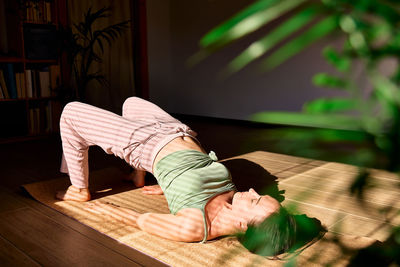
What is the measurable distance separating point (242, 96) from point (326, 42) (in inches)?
227

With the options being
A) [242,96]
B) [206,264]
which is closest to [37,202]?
[206,264]

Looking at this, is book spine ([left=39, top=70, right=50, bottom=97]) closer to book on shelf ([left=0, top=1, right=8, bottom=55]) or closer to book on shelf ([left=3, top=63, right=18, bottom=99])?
book on shelf ([left=3, top=63, right=18, bottom=99])

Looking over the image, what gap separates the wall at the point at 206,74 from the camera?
544 centimetres

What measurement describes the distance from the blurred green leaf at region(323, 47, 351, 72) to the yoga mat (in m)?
0.99

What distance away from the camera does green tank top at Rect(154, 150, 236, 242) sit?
6.35ft

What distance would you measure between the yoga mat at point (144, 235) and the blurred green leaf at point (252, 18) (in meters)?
1.00

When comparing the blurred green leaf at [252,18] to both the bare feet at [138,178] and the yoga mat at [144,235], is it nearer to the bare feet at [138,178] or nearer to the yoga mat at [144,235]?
the yoga mat at [144,235]

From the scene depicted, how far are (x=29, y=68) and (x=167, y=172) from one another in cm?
A: 368

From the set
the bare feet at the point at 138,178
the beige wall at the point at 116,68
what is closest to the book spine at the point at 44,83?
the beige wall at the point at 116,68

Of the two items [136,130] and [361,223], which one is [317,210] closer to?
[361,223]

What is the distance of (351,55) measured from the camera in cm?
30

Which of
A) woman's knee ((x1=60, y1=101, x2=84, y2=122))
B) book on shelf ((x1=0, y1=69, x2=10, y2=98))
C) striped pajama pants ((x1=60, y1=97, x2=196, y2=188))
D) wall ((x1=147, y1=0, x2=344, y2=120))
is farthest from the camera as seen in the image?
wall ((x1=147, y1=0, x2=344, y2=120))

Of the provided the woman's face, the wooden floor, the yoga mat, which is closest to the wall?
the wooden floor

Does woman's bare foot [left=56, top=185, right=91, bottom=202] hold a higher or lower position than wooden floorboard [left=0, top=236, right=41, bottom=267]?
higher
